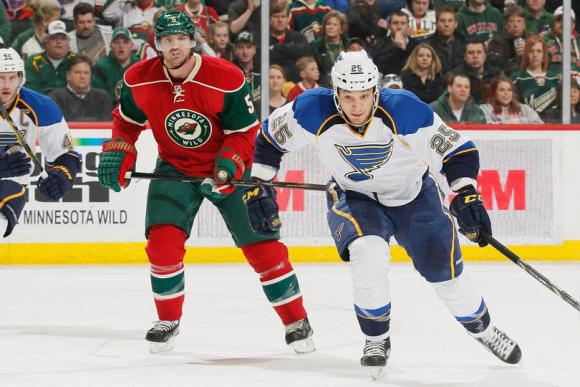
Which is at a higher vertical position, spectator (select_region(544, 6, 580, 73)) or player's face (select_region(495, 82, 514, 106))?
spectator (select_region(544, 6, 580, 73))

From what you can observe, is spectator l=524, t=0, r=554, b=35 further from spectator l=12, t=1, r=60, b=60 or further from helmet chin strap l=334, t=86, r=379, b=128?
helmet chin strap l=334, t=86, r=379, b=128

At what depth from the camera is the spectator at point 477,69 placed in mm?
7480

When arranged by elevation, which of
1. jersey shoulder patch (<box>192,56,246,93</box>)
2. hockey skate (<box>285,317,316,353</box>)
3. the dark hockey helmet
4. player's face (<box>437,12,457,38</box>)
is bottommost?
hockey skate (<box>285,317,316,353</box>)

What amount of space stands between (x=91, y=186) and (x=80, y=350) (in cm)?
278

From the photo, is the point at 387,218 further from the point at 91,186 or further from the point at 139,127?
the point at 91,186

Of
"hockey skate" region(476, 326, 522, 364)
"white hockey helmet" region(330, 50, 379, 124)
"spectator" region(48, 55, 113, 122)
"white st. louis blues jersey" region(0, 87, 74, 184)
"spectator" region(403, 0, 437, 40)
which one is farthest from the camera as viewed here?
"spectator" region(403, 0, 437, 40)

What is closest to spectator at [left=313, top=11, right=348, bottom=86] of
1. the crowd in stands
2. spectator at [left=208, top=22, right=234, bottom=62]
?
the crowd in stands

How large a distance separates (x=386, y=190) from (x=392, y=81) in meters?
3.48

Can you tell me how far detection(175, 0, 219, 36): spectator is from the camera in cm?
730

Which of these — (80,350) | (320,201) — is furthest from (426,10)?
(80,350)

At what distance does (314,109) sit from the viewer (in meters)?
3.85

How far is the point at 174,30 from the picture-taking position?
4199mm

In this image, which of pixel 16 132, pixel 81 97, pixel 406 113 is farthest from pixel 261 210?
pixel 81 97

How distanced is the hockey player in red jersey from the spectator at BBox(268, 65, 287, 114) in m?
2.79
